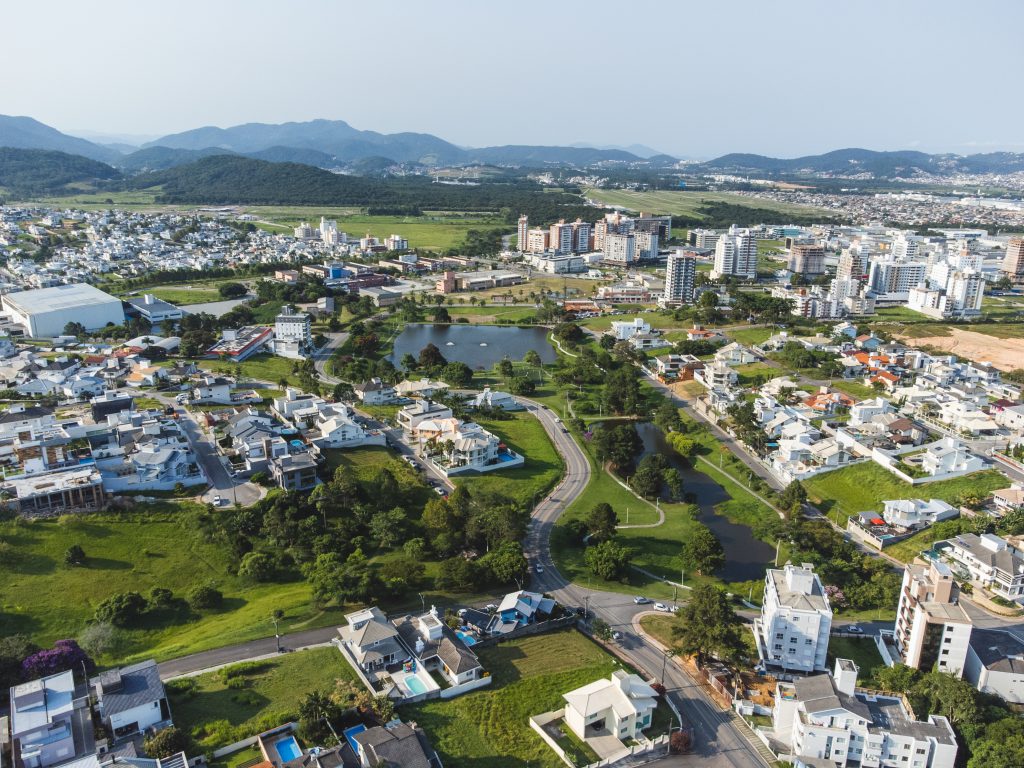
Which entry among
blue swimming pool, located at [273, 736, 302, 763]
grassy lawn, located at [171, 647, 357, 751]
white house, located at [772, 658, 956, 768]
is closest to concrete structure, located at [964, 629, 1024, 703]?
white house, located at [772, 658, 956, 768]

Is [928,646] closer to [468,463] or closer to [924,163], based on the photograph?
[468,463]

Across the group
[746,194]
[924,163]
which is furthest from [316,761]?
[924,163]

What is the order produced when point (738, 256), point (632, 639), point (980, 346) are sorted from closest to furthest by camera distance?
point (632, 639) → point (980, 346) → point (738, 256)

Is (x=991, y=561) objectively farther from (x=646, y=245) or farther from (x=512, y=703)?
(x=646, y=245)

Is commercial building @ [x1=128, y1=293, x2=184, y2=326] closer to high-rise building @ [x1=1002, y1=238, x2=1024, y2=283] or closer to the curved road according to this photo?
the curved road

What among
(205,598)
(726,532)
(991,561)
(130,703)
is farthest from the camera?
(726,532)

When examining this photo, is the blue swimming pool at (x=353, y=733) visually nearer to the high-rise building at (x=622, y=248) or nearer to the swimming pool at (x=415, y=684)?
the swimming pool at (x=415, y=684)

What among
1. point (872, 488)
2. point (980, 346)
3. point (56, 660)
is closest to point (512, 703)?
point (56, 660)
